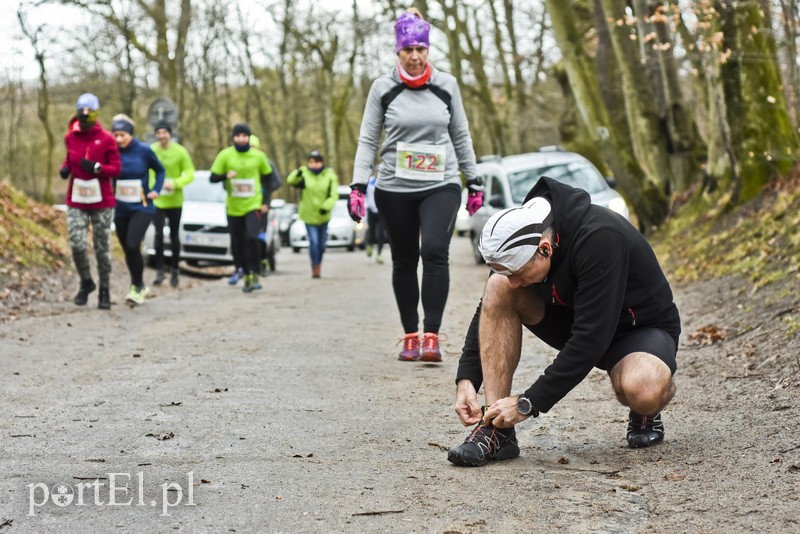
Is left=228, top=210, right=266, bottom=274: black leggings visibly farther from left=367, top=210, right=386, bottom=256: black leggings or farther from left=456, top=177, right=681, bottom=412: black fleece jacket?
left=456, top=177, right=681, bottom=412: black fleece jacket

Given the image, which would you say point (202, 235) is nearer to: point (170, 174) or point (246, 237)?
point (170, 174)

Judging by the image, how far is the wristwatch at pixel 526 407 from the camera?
4547 millimetres

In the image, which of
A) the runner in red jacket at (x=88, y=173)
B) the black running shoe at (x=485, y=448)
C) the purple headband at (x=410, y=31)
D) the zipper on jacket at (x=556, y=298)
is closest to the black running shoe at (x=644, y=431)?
the black running shoe at (x=485, y=448)

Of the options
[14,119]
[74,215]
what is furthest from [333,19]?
[74,215]

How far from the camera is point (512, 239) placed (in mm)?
4434

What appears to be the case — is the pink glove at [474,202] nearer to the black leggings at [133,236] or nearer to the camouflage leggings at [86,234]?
the camouflage leggings at [86,234]

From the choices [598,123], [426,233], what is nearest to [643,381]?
[426,233]

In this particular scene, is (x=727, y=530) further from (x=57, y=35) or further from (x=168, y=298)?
(x=57, y=35)

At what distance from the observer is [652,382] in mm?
4707

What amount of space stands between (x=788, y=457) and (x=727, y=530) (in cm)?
101

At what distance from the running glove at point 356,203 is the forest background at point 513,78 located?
25.1 feet

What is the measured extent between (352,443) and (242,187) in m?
9.73

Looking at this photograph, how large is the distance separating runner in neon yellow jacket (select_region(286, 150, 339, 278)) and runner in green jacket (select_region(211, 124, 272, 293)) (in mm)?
3281

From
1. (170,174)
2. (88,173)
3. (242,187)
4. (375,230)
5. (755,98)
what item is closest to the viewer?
(88,173)
